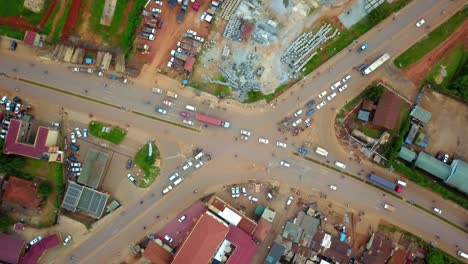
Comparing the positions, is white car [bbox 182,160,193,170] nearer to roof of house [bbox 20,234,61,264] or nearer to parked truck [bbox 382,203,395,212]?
roof of house [bbox 20,234,61,264]

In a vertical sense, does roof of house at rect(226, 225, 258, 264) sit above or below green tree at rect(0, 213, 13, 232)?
above

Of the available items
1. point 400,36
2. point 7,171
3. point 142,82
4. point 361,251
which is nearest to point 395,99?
Answer: point 400,36

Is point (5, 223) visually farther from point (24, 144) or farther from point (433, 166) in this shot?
point (433, 166)

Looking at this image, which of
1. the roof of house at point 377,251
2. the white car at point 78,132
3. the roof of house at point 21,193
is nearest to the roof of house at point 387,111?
the roof of house at point 377,251

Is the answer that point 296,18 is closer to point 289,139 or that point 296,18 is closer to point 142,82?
point 289,139

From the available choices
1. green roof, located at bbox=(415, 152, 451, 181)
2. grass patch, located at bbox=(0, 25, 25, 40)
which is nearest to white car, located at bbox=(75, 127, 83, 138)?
grass patch, located at bbox=(0, 25, 25, 40)

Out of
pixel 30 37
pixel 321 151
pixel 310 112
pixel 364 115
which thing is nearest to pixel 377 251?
pixel 321 151

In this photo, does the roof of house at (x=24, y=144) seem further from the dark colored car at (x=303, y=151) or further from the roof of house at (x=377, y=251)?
the roof of house at (x=377, y=251)
